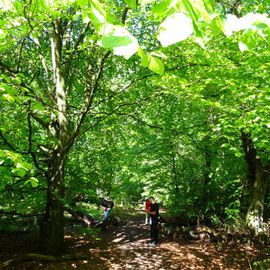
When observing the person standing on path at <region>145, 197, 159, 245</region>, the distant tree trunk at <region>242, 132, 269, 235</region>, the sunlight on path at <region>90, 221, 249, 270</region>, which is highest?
the distant tree trunk at <region>242, 132, 269, 235</region>

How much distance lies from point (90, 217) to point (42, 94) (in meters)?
7.76

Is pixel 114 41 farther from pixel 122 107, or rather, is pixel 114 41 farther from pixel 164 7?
pixel 122 107

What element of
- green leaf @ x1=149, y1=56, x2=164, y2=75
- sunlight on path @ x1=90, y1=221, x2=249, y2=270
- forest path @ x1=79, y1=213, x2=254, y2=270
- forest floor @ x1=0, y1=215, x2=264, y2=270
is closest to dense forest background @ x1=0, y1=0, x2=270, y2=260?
green leaf @ x1=149, y1=56, x2=164, y2=75

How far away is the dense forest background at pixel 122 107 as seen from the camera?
21.3ft

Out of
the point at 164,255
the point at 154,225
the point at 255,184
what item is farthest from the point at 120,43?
the point at 255,184

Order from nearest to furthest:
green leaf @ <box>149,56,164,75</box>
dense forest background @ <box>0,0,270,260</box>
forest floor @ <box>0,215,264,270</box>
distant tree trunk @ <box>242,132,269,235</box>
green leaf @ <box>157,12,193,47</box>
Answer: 1. green leaf @ <box>157,12,193,47</box>
2. green leaf @ <box>149,56,164,75</box>
3. dense forest background @ <box>0,0,270,260</box>
4. forest floor @ <box>0,215,264,270</box>
5. distant tree trunk @ <box>242,132,269,235</box>

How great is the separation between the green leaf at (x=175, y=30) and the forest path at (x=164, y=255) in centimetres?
901

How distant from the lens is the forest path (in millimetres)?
9586

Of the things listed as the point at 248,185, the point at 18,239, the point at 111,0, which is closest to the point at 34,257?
the point at 18,239

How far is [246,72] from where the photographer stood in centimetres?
906

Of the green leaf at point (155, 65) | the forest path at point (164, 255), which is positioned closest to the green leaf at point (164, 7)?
the green leaf at point (155, 65)

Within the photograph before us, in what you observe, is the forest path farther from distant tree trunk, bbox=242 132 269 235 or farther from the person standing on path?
distant tree trunk, bbox=242 132 269 235

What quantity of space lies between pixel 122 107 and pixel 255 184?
6.60 meters

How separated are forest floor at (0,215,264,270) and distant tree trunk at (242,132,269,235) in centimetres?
123
